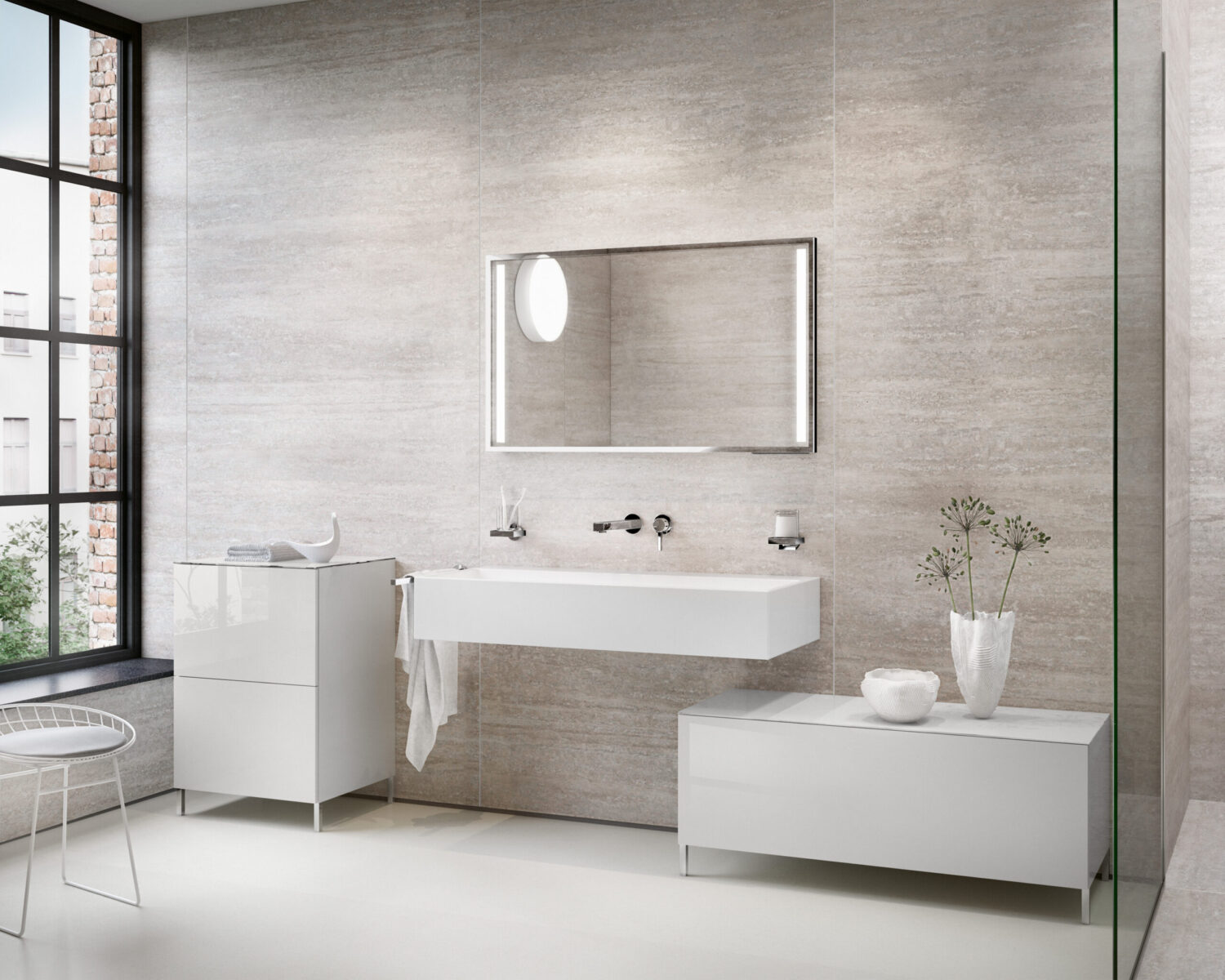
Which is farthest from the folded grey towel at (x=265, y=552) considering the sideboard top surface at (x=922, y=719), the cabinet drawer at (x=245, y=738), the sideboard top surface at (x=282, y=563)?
the sideboard top surface at (x=922, y=719)

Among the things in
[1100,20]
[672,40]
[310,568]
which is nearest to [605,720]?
[310,568]

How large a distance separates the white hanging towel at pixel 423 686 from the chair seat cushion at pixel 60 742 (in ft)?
3.40

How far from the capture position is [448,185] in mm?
4613

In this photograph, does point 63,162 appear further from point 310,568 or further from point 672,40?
point 672,40

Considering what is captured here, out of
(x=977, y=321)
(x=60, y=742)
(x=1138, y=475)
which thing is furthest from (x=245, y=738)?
(x=1138, y=475)

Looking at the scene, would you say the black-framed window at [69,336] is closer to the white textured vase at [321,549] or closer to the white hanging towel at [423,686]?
the white textured vase at [321,549]

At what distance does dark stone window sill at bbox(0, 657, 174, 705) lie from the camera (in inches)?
171

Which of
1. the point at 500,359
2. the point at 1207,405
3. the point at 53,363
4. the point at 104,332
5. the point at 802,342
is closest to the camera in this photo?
the point at 802,342

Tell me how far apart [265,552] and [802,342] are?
2.05 meters

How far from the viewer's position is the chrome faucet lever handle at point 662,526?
4.29 m

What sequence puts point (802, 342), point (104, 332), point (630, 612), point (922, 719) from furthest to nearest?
1. point (104, 332)
2. point (802, 342)
3. point (630, 612)
4. point (922, 719)

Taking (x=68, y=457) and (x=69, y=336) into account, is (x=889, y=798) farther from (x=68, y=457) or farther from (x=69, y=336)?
(x=69, y=336)

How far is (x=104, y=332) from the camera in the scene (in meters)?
5.06

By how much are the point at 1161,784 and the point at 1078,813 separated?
0.75ft
